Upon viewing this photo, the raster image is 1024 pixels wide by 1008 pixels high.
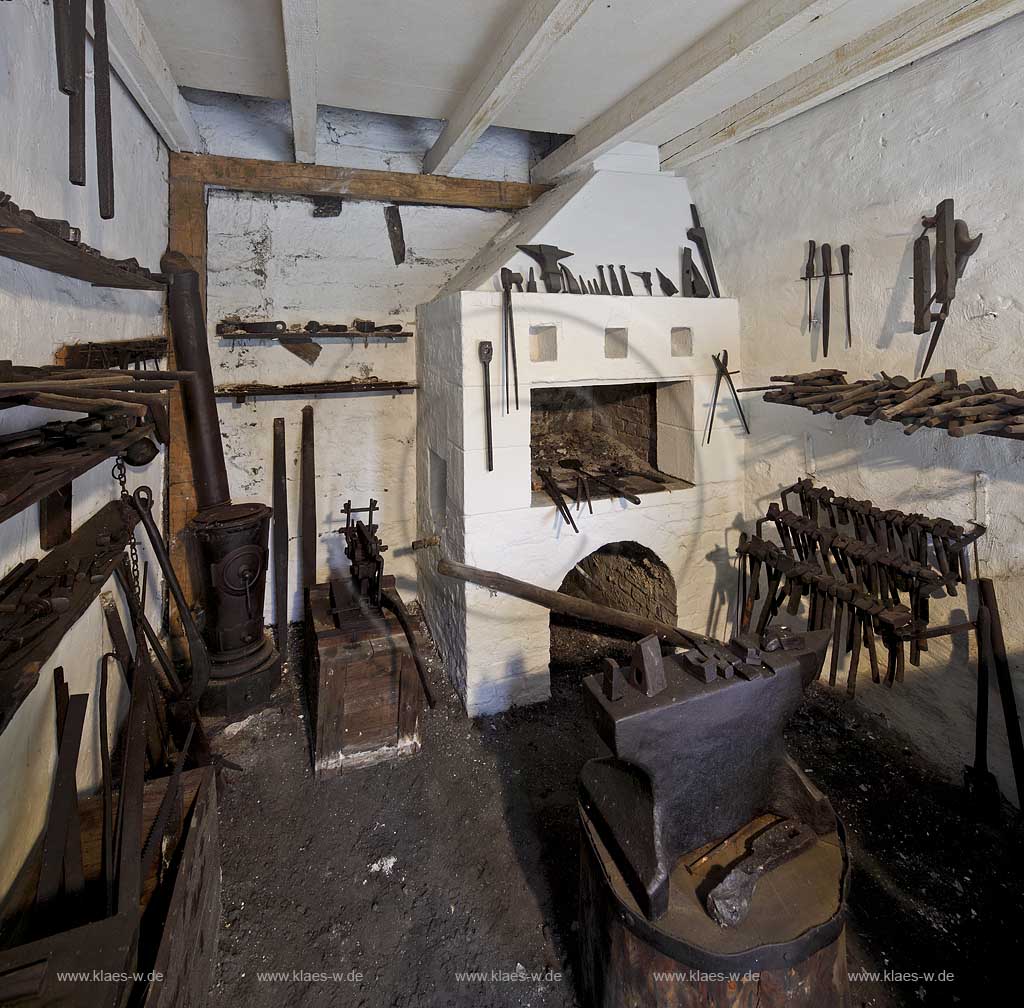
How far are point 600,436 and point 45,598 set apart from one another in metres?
3.75

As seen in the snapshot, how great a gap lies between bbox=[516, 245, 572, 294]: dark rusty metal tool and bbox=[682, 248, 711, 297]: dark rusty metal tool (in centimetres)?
87

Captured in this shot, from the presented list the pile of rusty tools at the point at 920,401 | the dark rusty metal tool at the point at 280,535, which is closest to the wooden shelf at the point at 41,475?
the dark rusty metal tool at the point at 280,535

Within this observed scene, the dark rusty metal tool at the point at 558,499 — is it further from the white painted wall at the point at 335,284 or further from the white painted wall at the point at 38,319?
the white painted wall at the point at 38,319

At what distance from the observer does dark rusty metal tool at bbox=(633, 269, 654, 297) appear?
138 inches

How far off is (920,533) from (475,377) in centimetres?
229

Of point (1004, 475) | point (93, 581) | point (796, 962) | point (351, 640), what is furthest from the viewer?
point (351, 640)

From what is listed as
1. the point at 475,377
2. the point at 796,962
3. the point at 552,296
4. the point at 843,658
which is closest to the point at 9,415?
the point at 475,377

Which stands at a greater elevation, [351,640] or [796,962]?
[351,640]

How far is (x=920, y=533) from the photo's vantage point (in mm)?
2604

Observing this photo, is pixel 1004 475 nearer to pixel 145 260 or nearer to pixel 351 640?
pixel 351 640

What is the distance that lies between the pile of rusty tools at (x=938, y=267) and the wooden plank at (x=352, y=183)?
2.81 m

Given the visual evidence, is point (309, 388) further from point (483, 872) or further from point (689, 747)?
point (689, 747)

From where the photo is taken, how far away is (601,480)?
379 centimetres

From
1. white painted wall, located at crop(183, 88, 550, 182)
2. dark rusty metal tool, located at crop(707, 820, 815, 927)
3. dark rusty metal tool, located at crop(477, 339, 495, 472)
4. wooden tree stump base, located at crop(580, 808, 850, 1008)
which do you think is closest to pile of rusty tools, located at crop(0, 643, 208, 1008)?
wooden tree stump base, located at crop(580, 808, 850, 1008)
